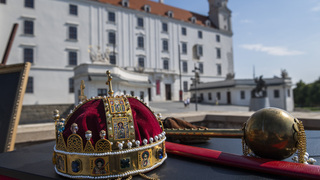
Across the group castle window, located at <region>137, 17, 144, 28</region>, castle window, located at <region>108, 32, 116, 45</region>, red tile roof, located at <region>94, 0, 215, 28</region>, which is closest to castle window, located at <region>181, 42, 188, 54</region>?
red tile roof, located at <region>94, 0, 215, 28</region>

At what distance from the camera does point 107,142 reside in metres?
1.79

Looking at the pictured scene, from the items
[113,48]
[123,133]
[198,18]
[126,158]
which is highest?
[198,18]

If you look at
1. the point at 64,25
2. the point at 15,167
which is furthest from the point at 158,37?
the point at 15,167

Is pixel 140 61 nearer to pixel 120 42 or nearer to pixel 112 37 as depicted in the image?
pixel 120 42

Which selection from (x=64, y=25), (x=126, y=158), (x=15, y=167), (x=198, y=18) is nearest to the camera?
(x=126, y=158)

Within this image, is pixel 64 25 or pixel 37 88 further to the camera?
pixel 64 25

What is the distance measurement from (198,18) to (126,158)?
44866mm

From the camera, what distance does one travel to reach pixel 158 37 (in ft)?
115

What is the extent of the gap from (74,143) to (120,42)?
102 feet

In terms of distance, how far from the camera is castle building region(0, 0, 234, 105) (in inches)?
981

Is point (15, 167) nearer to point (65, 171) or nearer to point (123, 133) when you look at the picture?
point (65, 171)

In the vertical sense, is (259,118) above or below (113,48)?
below

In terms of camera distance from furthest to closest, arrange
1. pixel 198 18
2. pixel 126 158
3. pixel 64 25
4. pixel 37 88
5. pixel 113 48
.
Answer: pixel 198 18
pixel 113 48
pixel 64 25
pixel 37 88
pixel 126 158

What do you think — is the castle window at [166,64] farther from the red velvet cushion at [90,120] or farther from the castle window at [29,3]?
the red velvet cushion at [90,120]
